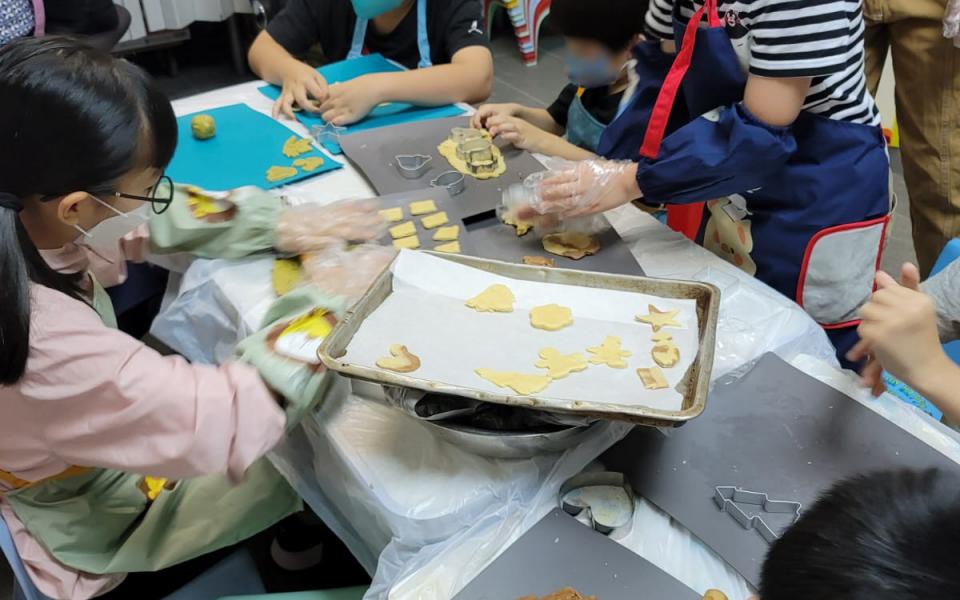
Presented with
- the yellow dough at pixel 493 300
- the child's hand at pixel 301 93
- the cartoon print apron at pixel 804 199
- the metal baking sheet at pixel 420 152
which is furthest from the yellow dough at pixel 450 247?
the child's hand at pixel 301 93

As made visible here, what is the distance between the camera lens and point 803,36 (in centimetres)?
104

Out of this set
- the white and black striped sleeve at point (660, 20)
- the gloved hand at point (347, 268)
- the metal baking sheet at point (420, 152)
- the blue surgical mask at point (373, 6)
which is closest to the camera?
the gloved hand at point (347, 268)

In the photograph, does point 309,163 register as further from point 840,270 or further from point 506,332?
point 840,270

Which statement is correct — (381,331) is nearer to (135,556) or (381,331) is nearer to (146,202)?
(146,202)

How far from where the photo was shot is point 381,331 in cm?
96

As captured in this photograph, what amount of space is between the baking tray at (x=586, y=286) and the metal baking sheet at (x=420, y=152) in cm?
35

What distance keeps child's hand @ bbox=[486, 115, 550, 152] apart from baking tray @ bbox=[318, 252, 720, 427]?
1.99 ft

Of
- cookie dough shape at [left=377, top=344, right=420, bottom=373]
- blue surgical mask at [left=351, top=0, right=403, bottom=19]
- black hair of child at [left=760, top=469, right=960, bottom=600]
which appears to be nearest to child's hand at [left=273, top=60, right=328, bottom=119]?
blue surgical mask at [left=351, top=0, right=403, bottom=19]

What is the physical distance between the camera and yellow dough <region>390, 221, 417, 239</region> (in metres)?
1.30

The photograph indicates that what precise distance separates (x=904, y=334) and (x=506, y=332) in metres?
0.48

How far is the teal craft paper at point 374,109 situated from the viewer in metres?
1.77

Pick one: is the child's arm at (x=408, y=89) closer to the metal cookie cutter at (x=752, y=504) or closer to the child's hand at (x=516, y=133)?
the child's hand at (x=516, y=133)

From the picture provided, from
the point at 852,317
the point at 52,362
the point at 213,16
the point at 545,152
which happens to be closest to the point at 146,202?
the point at 52,362

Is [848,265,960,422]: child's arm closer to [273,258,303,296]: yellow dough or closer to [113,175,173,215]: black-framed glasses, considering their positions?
[273,258,303,296]: yellow dough
